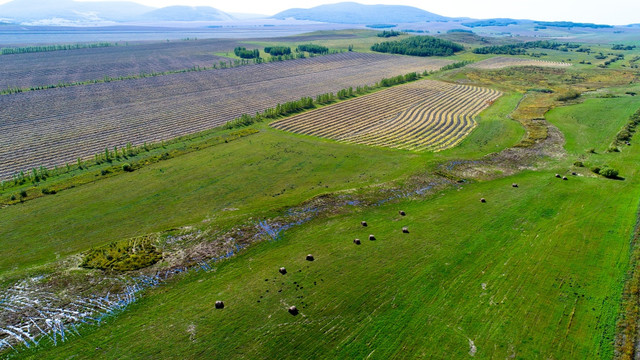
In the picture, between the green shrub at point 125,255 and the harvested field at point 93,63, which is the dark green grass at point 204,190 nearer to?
the green shrub at point 125,255

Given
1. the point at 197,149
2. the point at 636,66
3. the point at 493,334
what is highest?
the point at 636,66

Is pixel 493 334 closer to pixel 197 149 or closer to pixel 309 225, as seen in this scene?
pixel 309 225

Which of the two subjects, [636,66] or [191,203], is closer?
[191,203]

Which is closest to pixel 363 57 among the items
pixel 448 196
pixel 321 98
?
pixel 321 98

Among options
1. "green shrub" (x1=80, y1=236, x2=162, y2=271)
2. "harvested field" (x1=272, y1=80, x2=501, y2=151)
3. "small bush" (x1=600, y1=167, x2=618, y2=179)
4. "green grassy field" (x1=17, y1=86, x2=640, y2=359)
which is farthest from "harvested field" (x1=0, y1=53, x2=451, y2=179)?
"small bush" (x1=600, y1=167, x2=618, y2=179)

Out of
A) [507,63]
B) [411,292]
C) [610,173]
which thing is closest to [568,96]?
[610,173]

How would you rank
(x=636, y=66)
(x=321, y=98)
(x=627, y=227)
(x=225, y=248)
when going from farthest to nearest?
(x=636, y=66)
(x=321, y=98)
(x=627, y=227)
(x=225, y=248)

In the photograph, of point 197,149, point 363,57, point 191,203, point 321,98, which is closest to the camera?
point 191,203
